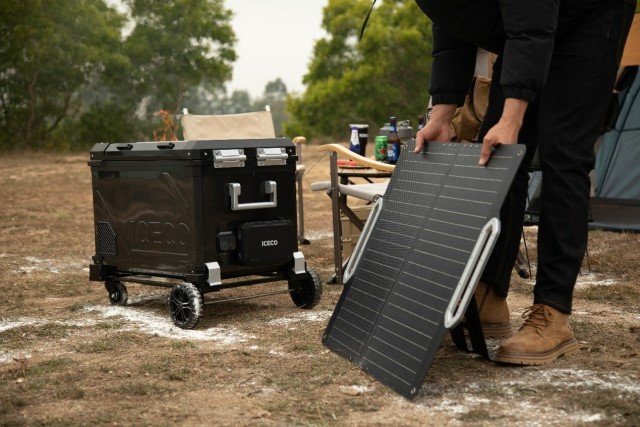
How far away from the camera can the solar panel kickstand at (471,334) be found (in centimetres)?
314

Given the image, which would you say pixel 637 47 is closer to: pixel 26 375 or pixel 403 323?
pixel 403 323

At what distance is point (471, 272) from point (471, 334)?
1.60ft

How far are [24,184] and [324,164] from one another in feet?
17.3

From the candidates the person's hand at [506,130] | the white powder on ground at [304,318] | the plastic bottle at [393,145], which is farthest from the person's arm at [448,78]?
the plastic bottle at [393,145]

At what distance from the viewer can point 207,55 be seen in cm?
2153

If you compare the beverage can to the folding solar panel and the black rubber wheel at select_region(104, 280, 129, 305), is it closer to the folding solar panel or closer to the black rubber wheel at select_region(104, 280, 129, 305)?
the black rubber wheel at select_region(104, 280, 129, 305)

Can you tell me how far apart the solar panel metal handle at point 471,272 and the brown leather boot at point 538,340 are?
432 millimetres

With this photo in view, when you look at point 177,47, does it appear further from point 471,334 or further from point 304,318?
point 471,334

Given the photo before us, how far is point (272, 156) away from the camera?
13.8 ft

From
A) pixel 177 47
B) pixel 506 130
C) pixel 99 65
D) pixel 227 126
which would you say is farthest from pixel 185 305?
pixel 177 47

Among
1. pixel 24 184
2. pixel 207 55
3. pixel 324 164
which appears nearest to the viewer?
pixel 24 184

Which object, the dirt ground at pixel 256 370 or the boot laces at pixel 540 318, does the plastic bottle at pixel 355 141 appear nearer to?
the dirt ground at pixel 256 370

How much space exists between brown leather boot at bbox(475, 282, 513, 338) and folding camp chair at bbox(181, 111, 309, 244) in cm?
328

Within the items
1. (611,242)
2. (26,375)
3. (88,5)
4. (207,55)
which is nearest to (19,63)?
(88,5)
